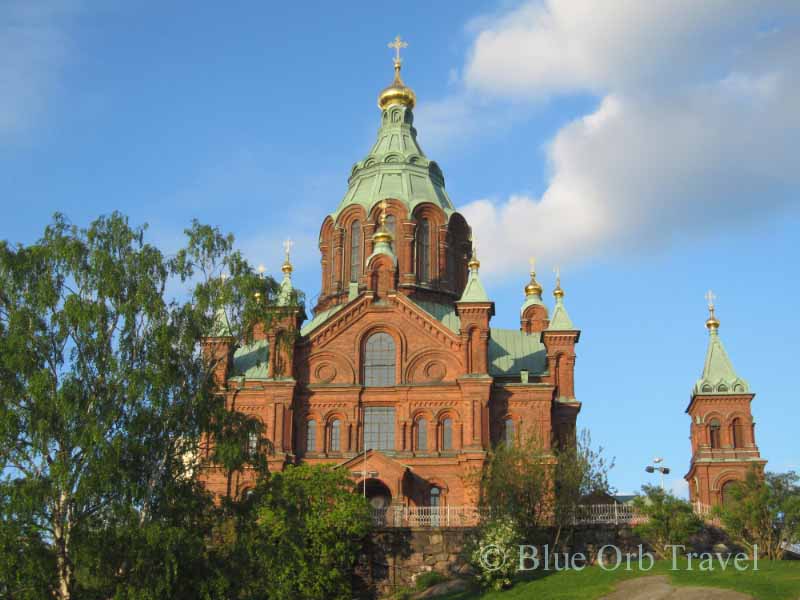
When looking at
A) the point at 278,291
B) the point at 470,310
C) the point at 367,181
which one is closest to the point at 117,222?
the point at 278,291

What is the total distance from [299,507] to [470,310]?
→ 730 inches

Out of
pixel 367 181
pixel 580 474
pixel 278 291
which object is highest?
pixel 367 181

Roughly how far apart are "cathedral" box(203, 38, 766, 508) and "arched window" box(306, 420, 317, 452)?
0.06 meters

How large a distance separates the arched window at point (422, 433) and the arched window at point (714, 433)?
16.3m

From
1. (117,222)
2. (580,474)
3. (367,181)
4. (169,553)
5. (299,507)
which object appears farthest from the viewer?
(367,181)

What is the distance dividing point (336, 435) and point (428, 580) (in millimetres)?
11148

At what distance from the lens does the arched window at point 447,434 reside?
5003 cm

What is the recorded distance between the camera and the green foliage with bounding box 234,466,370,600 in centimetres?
3125

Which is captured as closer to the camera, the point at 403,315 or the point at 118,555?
the point at 118,555

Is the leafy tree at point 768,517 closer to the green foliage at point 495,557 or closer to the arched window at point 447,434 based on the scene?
the green foliage at point 495,557

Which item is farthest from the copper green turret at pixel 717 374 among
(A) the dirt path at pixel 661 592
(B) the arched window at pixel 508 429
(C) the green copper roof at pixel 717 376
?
(A) the dirt path at pixel 661 592

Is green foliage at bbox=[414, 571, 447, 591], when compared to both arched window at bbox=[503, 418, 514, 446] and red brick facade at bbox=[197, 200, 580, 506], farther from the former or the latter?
arched window at bbox=[503, 418, 514, 446]

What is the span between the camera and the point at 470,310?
51.0 m

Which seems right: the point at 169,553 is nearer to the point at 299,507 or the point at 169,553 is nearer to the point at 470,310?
the point at 299,507
